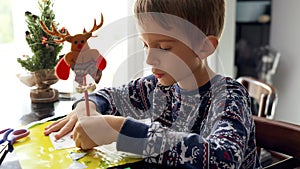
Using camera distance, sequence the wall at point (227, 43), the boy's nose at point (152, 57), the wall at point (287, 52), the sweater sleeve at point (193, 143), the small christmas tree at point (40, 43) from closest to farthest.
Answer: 1. the sweater sleeve at point (193, 143)
2. the boy's nose at point (152, 57)
3. the small christmas tree at point (40, 43)
4. the wall at point (227, 43)
5. the wall at point (287, 52)

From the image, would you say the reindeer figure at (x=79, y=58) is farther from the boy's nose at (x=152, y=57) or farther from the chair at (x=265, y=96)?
the chair at (x=265, y=96)

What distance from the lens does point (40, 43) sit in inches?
42.7

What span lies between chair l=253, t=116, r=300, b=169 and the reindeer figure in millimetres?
485

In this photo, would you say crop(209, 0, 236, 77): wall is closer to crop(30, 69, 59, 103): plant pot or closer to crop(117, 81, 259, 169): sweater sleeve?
crop(30, 69, 59, 103): plant pot

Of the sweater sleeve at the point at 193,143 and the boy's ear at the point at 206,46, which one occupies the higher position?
the boy's ear at the point at 206,46

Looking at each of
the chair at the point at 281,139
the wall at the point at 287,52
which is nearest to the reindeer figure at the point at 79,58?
the chair at the point at 281,139

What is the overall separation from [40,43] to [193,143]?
0.62 metres

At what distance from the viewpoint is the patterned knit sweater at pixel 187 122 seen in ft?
2.19

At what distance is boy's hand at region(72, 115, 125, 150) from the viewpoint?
0.73 m

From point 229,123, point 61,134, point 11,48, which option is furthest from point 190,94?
point 11,48

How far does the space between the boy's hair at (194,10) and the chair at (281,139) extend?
1.04ft

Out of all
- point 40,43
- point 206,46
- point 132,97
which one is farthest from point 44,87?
point 206,46

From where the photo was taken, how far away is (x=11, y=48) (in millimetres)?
1566

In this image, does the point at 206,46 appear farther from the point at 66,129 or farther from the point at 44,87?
the point at 44,87
